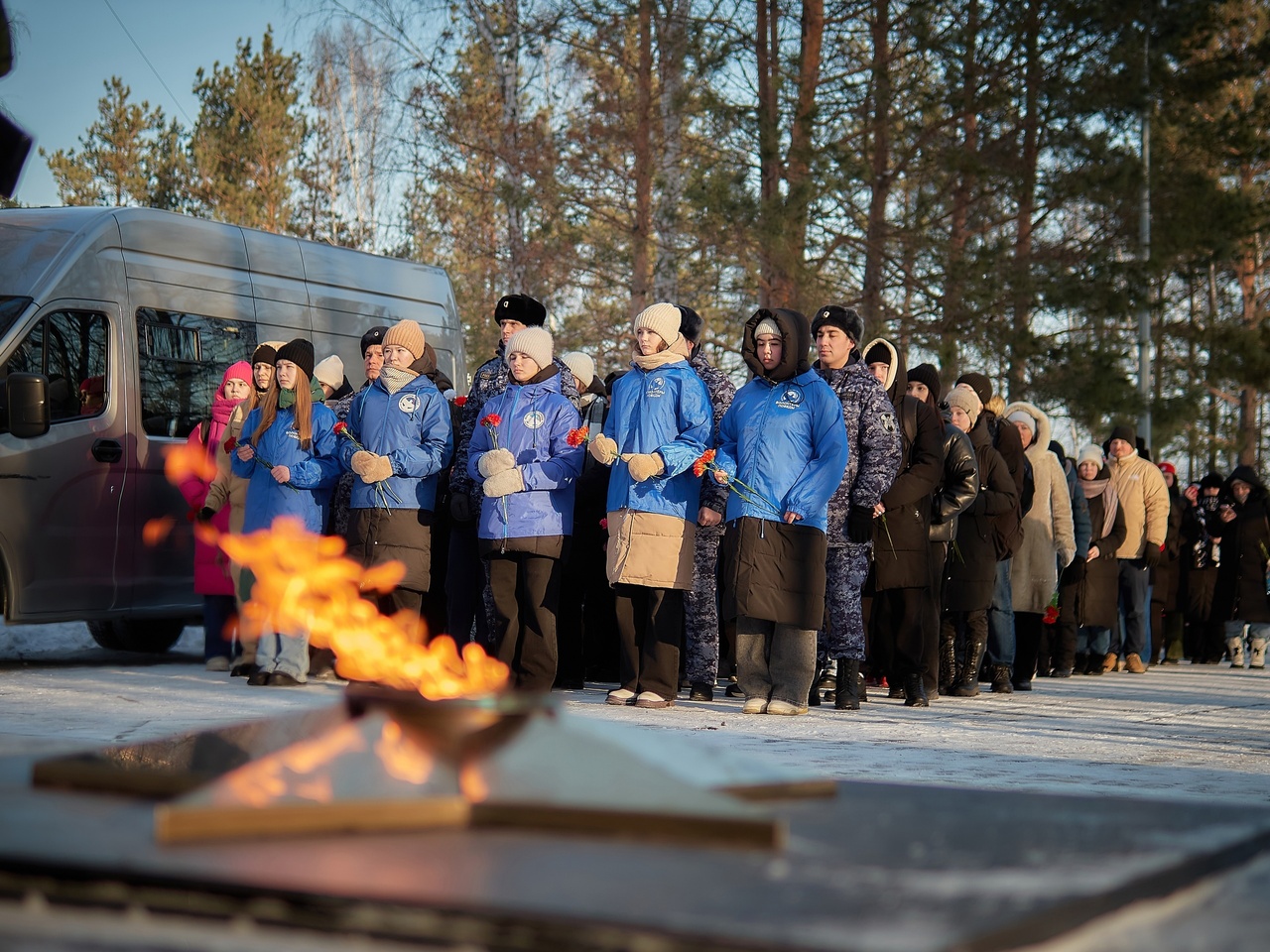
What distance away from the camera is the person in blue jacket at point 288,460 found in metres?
10.1

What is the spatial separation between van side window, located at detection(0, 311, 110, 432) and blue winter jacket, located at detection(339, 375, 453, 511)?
2.00 metres

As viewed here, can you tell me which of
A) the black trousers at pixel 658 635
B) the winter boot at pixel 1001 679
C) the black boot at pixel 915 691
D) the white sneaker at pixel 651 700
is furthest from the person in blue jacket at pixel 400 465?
the winter boot at pixel 1001 679

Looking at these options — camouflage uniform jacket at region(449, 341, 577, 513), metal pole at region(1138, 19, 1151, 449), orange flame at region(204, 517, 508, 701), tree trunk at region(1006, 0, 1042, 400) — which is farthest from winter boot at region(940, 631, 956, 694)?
metal pole at region(1138, 19, 1151, 449)

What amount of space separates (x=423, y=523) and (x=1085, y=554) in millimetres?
6225

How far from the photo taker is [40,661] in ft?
40.1

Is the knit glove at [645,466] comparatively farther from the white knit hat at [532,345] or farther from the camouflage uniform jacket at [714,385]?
the white knit hat at [532,345]

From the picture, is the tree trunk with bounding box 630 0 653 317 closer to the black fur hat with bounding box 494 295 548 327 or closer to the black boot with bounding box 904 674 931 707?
the black fur hat with bounding box 494 295 548 327

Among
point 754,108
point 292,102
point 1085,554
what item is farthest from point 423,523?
point 292,102

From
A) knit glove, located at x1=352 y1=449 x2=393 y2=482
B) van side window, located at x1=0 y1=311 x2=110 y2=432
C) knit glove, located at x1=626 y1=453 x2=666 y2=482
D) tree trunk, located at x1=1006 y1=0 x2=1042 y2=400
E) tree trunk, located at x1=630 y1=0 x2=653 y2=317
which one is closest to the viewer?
knit glove, located at x1=626 y1=453 x2=666 y2=482

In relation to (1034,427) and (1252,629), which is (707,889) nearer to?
(1034,427)

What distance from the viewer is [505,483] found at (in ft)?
30.2

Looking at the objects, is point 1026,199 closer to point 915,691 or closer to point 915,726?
point 915,691

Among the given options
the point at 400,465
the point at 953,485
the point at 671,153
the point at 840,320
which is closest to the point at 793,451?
the point at 840,320

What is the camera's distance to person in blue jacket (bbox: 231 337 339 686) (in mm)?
10078
